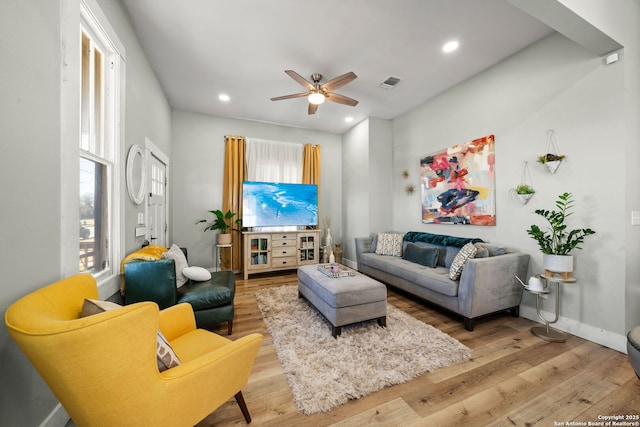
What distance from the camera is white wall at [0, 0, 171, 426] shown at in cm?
95

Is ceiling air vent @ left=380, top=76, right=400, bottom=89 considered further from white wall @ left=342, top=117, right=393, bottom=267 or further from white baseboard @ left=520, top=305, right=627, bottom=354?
white baseboard @ left=520, top=305, right=627, bottom=354

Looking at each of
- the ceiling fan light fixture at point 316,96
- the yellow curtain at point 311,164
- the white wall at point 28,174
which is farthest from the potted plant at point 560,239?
the yellow curtain at point 311,164

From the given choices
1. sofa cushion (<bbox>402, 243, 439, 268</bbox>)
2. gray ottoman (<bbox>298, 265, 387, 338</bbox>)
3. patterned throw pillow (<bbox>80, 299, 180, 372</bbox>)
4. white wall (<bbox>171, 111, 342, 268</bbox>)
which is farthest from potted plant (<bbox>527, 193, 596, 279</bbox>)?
white wall (<bbox>171, 111, 342, 268</bbox>)

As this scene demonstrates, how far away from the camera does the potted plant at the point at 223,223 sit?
4055 millimetres

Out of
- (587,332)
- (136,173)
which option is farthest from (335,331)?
(136,173)

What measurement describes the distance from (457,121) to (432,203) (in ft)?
4.02

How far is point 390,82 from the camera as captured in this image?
3273mm

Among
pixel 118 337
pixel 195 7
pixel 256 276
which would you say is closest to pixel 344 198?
pixel 256 276

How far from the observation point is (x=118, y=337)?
2.41 ft

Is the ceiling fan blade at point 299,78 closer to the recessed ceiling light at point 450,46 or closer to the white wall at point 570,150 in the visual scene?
the recessed ceiling light at point 450,46

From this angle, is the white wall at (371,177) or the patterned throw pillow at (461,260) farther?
Result: the white wall at (371,177)

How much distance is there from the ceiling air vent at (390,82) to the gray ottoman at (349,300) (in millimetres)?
2664

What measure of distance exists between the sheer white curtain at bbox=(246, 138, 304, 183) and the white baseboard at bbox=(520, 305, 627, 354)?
4.14 metres

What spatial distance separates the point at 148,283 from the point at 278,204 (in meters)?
2.76
